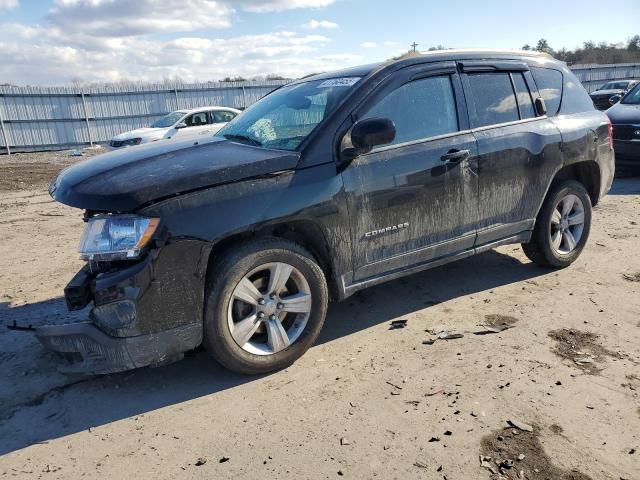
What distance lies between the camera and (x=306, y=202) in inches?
130

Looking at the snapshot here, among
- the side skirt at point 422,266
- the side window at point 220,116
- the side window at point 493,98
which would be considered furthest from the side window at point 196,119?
the side skirt at point 422,266

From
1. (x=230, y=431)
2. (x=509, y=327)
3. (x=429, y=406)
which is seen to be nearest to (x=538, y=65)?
(x=509, y=327)

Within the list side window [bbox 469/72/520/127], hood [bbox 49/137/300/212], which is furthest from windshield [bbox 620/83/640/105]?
hood [bbox 49/137/300/212]

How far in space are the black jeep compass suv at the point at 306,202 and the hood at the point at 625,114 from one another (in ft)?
18.6

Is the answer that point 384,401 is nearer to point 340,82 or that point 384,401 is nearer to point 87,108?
point 340,82

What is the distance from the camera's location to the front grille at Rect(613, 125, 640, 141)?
9.29 metres

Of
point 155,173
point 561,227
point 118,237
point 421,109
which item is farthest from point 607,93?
point 118,237

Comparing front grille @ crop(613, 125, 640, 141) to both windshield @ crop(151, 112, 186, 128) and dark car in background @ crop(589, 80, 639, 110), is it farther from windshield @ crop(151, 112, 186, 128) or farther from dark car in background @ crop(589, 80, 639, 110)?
windshield @ crop(151, 112, 186, 128)

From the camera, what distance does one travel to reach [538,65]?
15.6ft

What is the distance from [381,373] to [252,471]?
114cm

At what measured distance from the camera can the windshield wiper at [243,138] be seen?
383 centimetres

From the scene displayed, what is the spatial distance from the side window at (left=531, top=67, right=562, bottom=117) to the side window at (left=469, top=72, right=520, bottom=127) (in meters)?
0.41

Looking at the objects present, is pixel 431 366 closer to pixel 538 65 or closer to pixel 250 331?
pixel 250 331

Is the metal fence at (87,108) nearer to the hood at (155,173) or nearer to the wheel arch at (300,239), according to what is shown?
the hood at (155,173)
